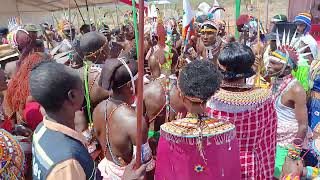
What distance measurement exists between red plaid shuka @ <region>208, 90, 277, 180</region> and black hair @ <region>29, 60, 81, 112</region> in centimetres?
111

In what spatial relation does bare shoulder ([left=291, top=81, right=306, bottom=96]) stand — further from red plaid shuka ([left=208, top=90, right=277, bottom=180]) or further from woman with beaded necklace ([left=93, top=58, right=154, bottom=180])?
woman with beaded necklace ([left=93, top=58, right=154, bottom=180])

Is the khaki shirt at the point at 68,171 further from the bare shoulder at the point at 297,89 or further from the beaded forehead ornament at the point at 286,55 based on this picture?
the beaded forehead ornament at the point at 286,55

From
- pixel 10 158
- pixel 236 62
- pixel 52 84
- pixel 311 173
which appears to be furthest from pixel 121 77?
pixel 311 173

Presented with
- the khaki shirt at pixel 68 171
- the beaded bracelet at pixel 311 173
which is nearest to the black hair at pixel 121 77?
the khaki shirt at pixel 68 171

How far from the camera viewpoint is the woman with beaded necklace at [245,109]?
238 cm

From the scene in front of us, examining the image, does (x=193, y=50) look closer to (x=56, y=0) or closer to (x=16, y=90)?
(x=16, y=90)

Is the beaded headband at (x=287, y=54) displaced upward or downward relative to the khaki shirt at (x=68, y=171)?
upward

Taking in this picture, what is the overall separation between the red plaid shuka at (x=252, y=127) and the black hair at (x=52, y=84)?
111cm

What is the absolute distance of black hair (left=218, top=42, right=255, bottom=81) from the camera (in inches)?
96.1

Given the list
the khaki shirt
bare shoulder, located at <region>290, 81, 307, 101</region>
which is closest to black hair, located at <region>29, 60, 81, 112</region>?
the khaki shirt

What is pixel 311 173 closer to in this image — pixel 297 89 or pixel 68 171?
pixel 297 89

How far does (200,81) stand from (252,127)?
26.0 inches

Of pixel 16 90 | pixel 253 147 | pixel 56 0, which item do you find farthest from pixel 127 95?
pixel 56 0

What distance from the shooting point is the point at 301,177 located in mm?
2520
